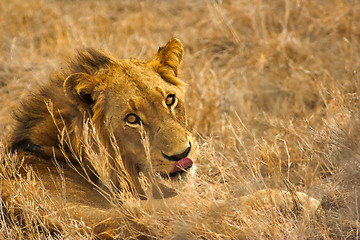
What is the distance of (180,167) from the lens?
119 inches

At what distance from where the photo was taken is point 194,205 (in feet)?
9.57

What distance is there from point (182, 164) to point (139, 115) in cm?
44

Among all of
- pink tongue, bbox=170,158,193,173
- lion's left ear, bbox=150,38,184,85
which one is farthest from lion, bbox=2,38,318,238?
lion's left ear, bbox=150,38,184,85

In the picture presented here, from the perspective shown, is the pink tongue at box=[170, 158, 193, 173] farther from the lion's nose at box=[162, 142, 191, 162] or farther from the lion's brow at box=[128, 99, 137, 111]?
the lion's brow at box=[128, 99, 137, 111]

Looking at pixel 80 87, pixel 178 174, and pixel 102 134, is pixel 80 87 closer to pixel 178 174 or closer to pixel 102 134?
pixel 102 134

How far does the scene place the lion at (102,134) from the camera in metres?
3.01

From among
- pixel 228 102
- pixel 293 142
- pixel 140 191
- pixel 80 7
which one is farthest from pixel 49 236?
pixel 80 7

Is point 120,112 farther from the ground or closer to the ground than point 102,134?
farther from the ground

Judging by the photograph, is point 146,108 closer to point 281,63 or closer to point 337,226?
point 337,226

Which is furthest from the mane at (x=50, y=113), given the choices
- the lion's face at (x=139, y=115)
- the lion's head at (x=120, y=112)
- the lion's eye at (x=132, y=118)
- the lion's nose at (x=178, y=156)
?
the lion's nose at (x=178, y=156)

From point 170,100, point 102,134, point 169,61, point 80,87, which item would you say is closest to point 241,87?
point 169,61

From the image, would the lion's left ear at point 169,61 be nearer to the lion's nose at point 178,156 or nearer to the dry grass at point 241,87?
the dry grass at point 241,87

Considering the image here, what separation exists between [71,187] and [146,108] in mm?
752

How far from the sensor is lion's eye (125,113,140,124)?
313 cm
